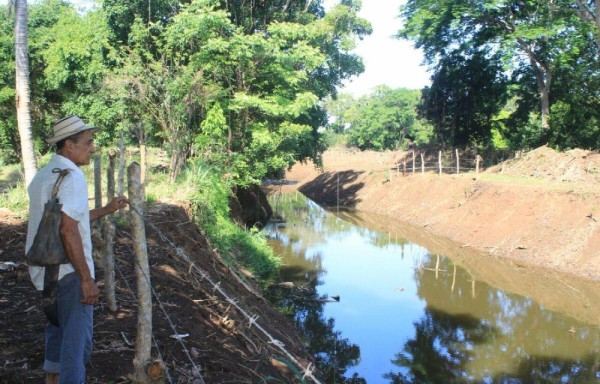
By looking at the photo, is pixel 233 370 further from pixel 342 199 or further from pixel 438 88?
pixel 342 199

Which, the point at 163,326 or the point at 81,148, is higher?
the point at 81,148

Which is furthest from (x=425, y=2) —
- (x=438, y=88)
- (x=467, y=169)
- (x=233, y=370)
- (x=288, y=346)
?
(x=233, y=370)

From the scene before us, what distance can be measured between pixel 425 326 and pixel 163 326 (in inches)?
298

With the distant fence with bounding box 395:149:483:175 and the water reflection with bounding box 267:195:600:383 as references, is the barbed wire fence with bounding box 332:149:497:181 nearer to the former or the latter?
the distant fence with bounding box 395:149:483:175

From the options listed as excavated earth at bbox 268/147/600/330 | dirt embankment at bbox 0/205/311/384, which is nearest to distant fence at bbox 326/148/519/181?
excavated earth at bbox 268/147/600/330

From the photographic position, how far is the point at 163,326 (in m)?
4.81

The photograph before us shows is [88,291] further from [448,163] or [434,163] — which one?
[434,163]

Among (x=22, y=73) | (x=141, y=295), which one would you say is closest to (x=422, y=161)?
(x=22, y=73)

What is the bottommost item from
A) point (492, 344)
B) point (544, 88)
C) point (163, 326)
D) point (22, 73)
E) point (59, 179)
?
point (492, 344)

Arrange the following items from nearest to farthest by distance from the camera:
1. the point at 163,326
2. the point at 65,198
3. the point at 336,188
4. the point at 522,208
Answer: the point at 65,198 → the point at 163,326 → the point at 522,208 → the point at 336,188

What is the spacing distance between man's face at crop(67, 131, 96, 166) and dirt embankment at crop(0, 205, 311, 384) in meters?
1.08

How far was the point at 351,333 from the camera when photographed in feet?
34.0

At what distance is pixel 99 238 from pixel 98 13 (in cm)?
1438

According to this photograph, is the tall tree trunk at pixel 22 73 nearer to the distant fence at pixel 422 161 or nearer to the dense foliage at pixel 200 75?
the dense foliage at pixel 200 75
